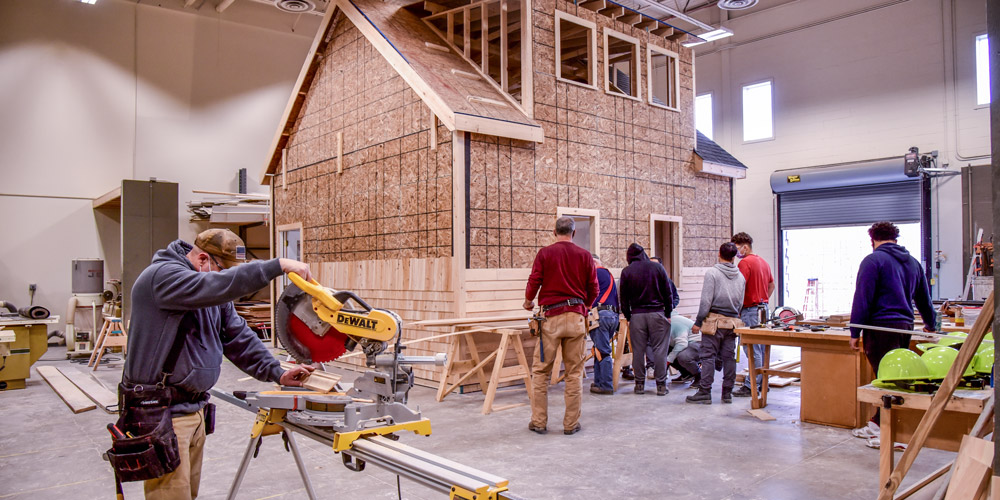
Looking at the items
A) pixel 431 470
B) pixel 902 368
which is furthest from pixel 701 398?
pixel 431 470

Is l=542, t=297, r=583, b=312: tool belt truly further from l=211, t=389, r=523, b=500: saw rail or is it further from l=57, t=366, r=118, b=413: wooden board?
l=57, t=366, r=118, b=413: wooden board

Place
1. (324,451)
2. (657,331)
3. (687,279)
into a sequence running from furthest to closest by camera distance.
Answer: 1. (687,279)
2. (657,331)
3. (324,451)

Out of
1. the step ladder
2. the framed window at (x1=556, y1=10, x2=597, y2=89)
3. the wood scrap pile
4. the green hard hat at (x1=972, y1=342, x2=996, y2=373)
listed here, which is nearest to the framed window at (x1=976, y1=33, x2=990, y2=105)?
the framed window at (x1=556, y1=10, x2=597, y2=89)

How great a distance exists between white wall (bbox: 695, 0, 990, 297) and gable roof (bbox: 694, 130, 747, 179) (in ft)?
15.5

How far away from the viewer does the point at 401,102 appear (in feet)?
29.9

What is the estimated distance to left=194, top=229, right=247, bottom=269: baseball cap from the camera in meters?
3.09

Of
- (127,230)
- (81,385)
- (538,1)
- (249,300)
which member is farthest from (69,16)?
(538,1)

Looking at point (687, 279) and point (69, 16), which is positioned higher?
point (69, 16)

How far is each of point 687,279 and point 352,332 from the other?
9.06 meters

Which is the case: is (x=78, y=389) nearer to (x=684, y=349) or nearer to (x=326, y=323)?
(x=326, y=323)

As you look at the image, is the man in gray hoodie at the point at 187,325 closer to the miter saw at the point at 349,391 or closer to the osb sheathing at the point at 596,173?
the miter saw at the point at 349,391

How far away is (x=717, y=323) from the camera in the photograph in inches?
286

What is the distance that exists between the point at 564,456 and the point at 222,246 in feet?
11.0

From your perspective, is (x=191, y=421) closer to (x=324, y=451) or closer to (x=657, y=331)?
(x=324, y=451)
